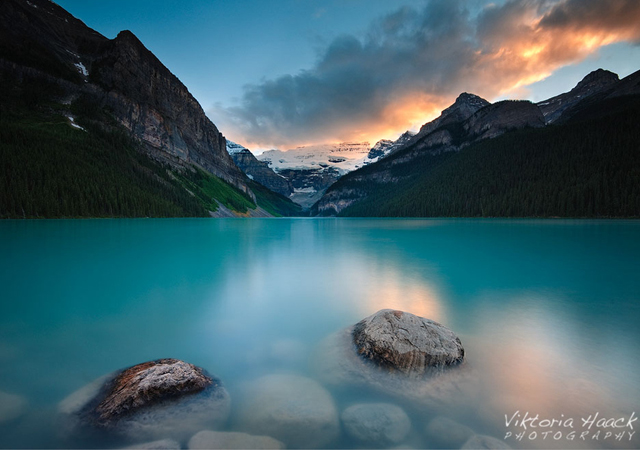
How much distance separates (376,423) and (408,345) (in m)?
2.25

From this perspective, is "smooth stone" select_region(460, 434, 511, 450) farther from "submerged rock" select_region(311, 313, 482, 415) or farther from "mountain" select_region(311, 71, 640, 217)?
"mountain" select_region(311, 71, 640, 217)

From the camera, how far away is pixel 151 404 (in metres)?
5.10

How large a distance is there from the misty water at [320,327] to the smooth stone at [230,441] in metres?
0.37

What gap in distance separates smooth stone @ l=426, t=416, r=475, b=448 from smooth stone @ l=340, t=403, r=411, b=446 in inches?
15.2

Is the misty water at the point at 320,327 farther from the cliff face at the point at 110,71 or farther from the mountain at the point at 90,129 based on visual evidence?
the cliff face at the point at 110,71

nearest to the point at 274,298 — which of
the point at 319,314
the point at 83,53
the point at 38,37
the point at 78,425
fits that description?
the point at 319,314

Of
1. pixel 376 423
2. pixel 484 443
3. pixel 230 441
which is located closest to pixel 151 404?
pixel 230 441

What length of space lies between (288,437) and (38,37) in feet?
758

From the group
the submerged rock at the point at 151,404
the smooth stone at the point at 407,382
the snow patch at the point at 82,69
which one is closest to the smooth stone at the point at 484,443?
the smooth stone at the point at 407,382

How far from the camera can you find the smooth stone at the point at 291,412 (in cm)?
458

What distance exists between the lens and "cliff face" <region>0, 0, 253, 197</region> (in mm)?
134250

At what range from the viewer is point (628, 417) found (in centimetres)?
502

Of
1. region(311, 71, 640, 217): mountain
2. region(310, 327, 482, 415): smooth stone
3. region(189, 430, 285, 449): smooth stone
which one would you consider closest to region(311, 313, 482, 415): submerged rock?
region(310, 327, 482, 415): smooth stone

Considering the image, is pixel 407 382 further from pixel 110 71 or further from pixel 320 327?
pixel 110 71
